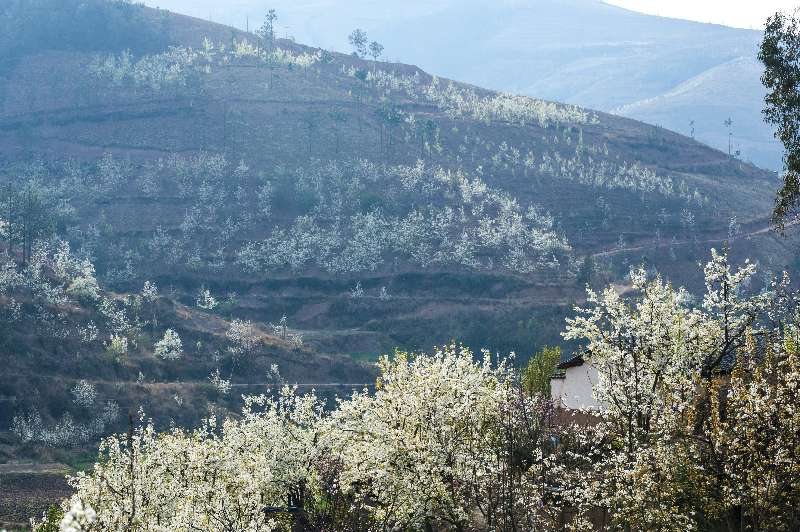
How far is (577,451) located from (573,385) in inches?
471

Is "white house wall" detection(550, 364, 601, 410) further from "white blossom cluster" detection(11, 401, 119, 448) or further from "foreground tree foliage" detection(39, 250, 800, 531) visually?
"white blossom cluster" detection(11, 401, 119, 448)

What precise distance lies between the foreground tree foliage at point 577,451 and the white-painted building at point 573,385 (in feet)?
31.8

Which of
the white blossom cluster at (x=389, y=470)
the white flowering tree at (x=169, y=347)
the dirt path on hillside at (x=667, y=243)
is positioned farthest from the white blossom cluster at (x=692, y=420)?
the dirt path on hillside at (x=667, y=243)

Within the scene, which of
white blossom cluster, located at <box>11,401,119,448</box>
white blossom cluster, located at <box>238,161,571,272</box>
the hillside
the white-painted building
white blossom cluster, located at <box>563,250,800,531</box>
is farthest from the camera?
white blossom cluster, located at <box>238,161,571,272</box>

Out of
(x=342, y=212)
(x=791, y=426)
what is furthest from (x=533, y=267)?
(x=791, y=426)

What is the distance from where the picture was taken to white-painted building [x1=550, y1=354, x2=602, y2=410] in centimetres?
6088

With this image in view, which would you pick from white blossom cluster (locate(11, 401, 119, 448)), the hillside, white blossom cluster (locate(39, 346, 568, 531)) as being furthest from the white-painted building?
the hillside

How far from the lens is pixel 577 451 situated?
51312mm

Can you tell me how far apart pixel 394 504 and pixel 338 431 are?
10855 mm

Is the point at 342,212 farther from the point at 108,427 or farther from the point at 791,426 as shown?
the point at 791,426

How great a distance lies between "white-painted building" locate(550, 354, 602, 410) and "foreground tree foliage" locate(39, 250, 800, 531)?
969 centimetres

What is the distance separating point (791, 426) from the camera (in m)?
25.4

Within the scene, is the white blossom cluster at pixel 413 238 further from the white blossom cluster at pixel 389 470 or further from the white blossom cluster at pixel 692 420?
the white blossom cluster at pixel 692 420

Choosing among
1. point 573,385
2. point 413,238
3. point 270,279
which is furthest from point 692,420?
point 413,238
